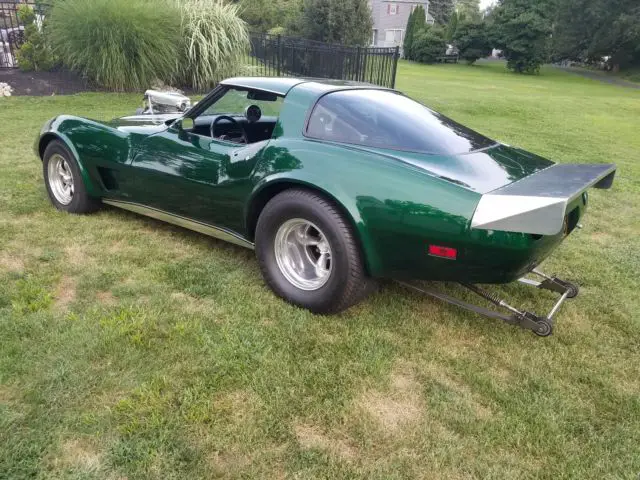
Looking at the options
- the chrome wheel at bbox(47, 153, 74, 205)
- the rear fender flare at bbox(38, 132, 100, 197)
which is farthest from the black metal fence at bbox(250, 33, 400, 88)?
the rear fender flare at bbox(38, 132, 100, 197)

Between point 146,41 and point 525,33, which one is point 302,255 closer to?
point 146,41

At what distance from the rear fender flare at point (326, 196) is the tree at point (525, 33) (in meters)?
36.6

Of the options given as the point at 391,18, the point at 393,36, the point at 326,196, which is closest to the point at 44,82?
the point at 326,196

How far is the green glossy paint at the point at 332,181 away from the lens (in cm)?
244

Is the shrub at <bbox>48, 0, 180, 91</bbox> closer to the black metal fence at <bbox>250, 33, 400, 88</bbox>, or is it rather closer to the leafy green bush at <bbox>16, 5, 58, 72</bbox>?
the leafy green bush at <bbox>16, 5, 58, 72</bbox>

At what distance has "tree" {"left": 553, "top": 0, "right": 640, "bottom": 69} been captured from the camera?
110 ft

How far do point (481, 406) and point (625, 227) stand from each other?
349 cm

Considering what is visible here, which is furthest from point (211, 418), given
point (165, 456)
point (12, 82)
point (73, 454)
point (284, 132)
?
point (12, 82)

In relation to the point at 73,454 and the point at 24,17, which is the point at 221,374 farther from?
the point at 24,17

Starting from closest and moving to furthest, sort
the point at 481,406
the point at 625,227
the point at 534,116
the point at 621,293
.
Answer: the point at 481,406
the point at 621,293
the point at 625,227
the point at 534,116

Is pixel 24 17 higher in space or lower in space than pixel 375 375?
higher

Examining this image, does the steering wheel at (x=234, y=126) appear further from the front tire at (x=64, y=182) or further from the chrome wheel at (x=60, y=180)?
the chrome wheel at (x=60, y=180)

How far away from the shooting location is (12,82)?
34.3ft

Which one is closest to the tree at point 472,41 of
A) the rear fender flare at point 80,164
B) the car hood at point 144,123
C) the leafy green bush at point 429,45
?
the leafy green bush at point 429,45
